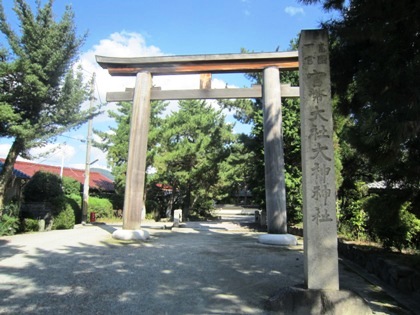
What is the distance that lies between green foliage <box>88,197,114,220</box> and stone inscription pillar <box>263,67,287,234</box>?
55.2 feet

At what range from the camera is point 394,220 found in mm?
7418

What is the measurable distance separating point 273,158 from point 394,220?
4819mm

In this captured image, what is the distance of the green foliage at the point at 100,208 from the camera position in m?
25.1

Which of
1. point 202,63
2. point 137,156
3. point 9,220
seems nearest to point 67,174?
point 9,220

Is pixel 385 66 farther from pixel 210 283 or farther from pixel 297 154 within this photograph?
pixel 297 154

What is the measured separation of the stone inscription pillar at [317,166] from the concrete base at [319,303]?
0.18 meters

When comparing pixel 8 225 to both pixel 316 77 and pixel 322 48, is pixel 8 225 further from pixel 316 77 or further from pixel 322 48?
pixel 322 48

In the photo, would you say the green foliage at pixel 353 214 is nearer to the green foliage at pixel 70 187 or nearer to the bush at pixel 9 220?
the bush at pixel 9 220

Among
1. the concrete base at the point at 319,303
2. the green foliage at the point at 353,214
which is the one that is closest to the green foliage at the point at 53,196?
the green foliage at the point at 353,214

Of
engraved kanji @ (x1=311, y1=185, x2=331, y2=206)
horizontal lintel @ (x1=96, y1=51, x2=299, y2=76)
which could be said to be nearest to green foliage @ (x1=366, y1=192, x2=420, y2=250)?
engraved kanji @ (x1=311, y1=185, x2=331, y2=206)

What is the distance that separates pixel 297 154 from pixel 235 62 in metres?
6.00

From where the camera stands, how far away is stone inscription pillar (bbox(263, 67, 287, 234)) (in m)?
11.4

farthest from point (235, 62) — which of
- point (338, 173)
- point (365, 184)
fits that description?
point (365, 184)

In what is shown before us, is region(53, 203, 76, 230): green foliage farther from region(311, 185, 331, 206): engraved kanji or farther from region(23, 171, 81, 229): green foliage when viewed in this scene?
region(311, 185, 331, 206): engraved kanji
